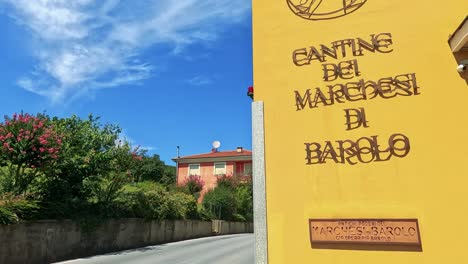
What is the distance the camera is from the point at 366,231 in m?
3.88

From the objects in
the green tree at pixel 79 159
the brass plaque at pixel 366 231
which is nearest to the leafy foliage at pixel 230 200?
the green tree at pixel 79 159

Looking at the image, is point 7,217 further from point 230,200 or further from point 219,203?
point 230,200

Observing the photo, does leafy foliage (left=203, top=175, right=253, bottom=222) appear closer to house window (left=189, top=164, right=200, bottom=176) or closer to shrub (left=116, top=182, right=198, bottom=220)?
shrub (left=116, top=182, right=198, bottom=220)

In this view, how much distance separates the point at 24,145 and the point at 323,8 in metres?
10.7

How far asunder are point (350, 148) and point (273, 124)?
1.01m

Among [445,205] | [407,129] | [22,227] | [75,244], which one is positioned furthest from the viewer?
[75,244]

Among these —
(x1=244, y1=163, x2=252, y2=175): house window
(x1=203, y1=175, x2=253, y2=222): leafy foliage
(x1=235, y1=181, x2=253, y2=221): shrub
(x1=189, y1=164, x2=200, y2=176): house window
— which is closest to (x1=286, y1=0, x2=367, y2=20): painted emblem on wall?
(x1=203, y1=175, x2=253, y2=222): leafy foliage

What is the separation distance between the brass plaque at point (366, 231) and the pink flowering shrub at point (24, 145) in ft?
34.4

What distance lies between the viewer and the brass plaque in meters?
3.74

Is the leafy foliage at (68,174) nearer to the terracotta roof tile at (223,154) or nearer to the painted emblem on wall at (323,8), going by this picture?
the painted emblem on wall at (323,8)

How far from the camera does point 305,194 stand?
→ 420 centimetres

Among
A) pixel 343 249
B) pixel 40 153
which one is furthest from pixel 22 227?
pixel 343 249

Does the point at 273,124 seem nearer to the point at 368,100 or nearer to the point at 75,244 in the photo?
the point at 368,100

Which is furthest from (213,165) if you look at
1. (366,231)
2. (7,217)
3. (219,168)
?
(366,231)
